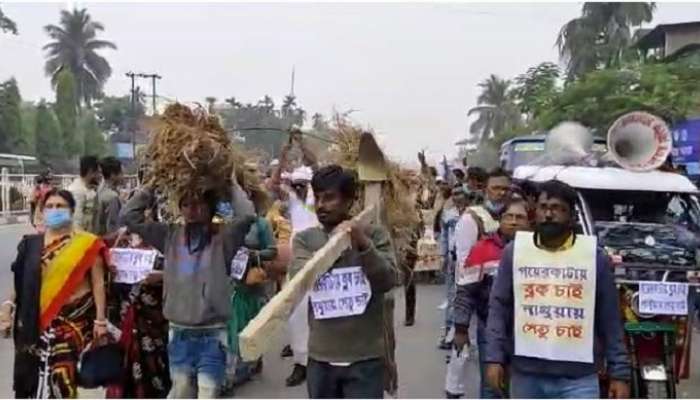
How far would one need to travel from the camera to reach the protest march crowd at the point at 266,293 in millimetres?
4043

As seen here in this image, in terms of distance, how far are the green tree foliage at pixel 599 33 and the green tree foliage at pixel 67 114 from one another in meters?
28.0

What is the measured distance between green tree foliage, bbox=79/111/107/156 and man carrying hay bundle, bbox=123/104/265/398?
193ft

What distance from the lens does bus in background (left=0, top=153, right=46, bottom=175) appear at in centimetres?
4656

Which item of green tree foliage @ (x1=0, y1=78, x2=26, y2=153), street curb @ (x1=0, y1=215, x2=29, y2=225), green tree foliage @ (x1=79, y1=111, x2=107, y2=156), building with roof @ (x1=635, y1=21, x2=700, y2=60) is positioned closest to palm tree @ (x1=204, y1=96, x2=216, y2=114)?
street curb @ (x1=0, y1=215, x2=29, y2=225)

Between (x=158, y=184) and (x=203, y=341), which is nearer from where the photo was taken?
(x=203, y=341)

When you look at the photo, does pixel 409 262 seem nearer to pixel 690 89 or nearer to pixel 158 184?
pixel 158 184

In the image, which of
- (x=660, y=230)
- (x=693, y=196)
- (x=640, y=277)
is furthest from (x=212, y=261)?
(x=693, y=196)

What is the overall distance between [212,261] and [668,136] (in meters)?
3.96

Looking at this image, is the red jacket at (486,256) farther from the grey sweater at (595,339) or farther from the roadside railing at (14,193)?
the roadside railing at (14,193)

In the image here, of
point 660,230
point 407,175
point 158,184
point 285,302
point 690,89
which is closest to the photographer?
Answer: point 285,302

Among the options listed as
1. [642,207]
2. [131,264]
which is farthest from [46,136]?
[131,264]

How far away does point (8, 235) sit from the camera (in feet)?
89.0

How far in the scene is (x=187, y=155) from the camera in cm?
552

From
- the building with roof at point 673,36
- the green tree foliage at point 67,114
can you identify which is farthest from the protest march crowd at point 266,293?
the green tree foliage at point 67,114
